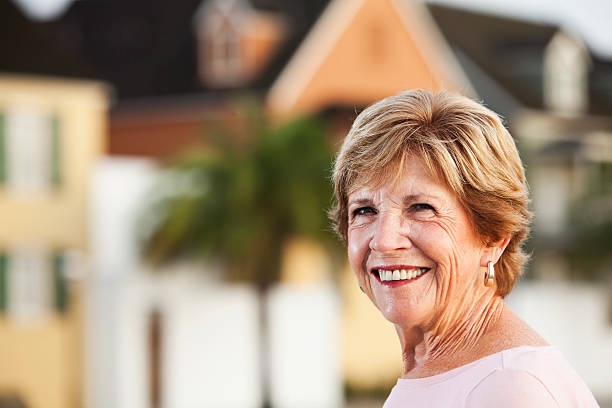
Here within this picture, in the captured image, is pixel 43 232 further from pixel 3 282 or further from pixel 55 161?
pixel 3 282

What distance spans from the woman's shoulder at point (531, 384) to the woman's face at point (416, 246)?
224mm

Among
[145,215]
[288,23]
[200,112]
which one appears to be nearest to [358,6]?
[288,23]

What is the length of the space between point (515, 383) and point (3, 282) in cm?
1876

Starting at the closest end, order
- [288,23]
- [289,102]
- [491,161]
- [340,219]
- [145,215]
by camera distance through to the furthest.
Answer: [491,161]
[340,219]
[145,215]
[289,102]
[288,23]

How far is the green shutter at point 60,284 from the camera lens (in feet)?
65.5

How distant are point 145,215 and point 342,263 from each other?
3.44 metres

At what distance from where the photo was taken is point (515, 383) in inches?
74.6

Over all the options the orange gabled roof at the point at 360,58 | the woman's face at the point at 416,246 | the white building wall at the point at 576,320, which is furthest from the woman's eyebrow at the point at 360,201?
the orange gabled roof at the point at 360,58

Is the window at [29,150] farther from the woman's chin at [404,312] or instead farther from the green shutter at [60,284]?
the woman's chin at [404,312]

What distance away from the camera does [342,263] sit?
20.0 meters

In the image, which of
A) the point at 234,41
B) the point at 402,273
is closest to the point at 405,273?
the point at 402,273

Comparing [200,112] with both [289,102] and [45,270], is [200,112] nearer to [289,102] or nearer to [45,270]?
[289,102]

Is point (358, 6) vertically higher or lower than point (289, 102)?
higher

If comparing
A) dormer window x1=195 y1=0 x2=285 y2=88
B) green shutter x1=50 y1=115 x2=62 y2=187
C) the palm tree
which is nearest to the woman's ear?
the palm tree
